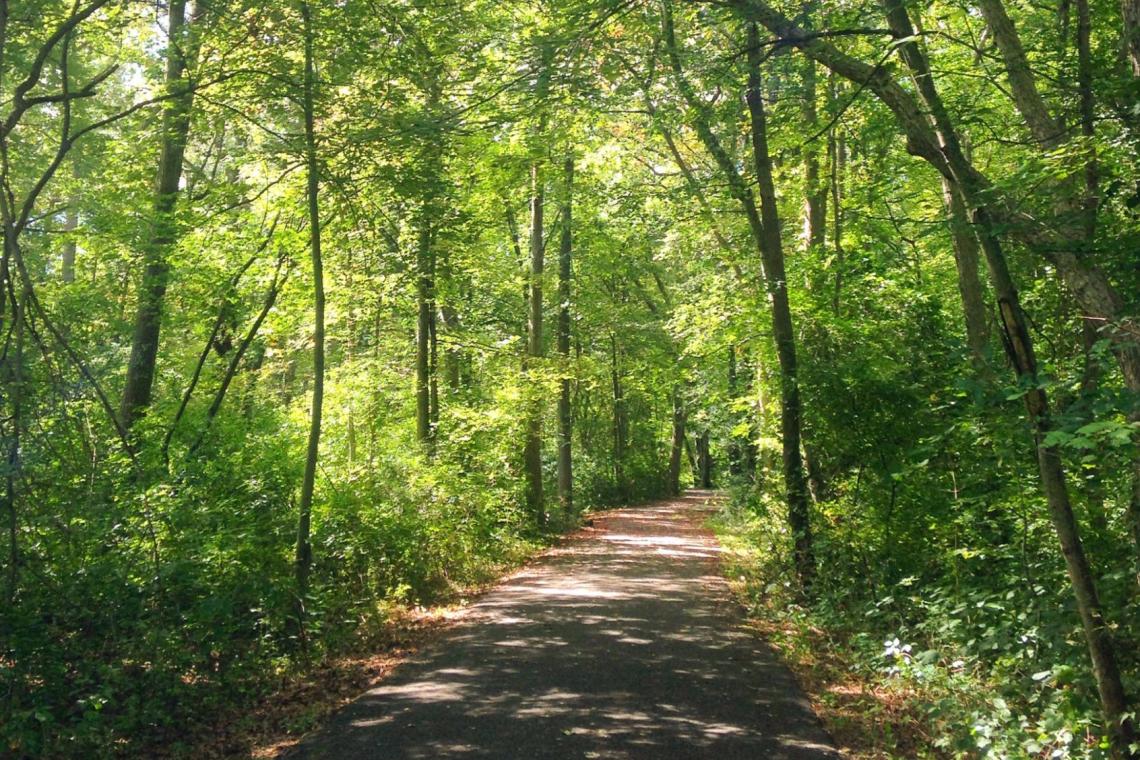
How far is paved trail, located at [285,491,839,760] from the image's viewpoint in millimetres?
5746

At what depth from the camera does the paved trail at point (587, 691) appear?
575cm

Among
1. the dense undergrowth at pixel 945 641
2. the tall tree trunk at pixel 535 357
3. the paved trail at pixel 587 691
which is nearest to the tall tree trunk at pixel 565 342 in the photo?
the tall tree trunk at pixel 535 357

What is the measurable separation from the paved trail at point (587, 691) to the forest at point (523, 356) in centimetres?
71

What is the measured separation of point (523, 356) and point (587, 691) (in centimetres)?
1196

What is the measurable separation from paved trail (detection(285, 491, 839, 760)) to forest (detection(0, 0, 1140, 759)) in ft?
2.34

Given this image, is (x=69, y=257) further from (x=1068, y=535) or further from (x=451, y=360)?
(x=1068, y=535)

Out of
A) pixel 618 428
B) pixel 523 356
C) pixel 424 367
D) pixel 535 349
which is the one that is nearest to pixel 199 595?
pixel 424 367

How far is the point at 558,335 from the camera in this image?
80.9ft

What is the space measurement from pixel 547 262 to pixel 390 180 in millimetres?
16675

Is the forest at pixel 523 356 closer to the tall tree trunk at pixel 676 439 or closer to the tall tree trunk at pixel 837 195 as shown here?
the tall tree trunk at pixel 837 195

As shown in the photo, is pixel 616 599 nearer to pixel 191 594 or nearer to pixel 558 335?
pixel 191 594

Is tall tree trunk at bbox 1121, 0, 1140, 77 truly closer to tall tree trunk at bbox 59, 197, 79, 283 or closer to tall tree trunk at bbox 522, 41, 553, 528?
tall tree trunk at bbox 522, 41, 553, 528

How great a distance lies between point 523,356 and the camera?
18.5 m

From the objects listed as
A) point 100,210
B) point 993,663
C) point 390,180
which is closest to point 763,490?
point 993,663
